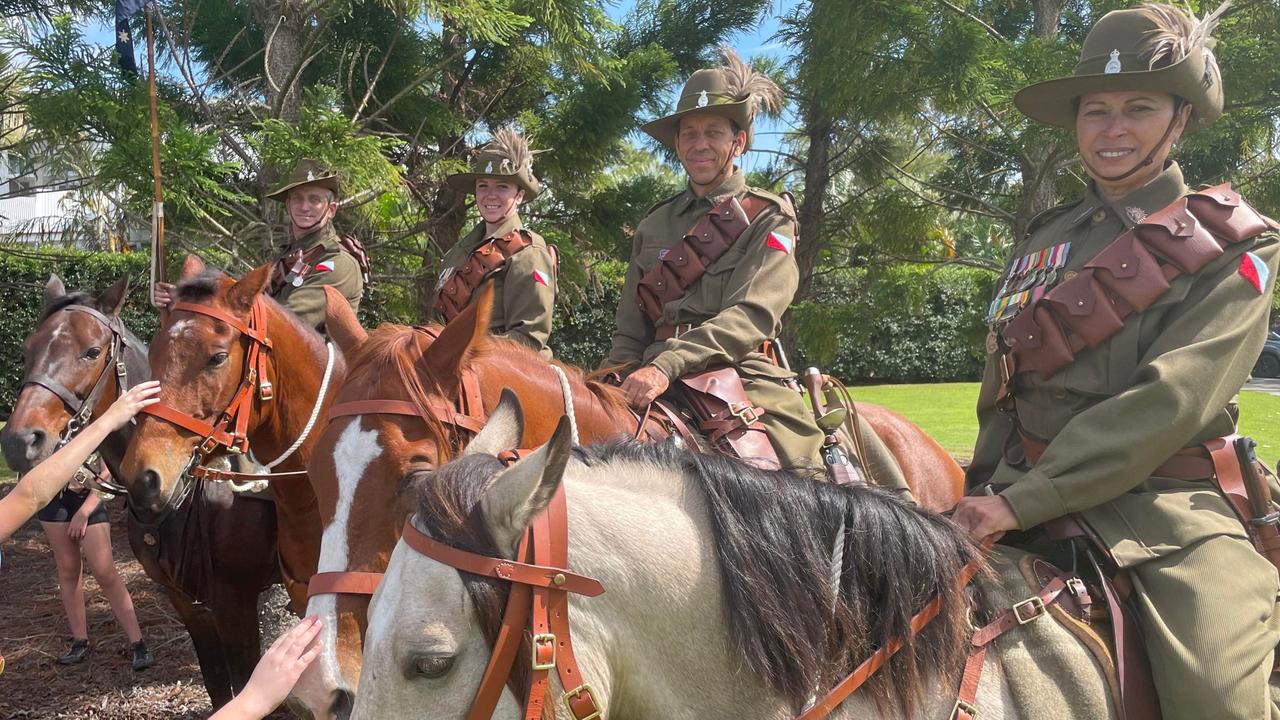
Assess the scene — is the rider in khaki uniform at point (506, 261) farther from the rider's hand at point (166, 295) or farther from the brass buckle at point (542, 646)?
the brass buckle at point (542, 646)

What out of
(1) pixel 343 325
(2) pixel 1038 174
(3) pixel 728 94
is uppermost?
(2) pixel 1038 174

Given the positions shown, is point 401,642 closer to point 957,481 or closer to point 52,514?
point 957,481

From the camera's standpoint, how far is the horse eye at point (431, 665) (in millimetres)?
1459

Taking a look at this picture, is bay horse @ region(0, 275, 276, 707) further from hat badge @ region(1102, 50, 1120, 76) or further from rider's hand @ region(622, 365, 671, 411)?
hat badge @ region(1102, 50, 1120, 76)

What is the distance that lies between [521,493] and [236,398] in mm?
2711

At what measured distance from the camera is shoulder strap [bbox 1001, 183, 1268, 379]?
6.72 ft

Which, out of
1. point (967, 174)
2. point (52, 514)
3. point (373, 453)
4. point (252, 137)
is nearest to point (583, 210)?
point (252, 137)

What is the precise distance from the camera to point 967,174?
11.0m

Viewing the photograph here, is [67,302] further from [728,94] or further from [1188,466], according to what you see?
[1188,466]

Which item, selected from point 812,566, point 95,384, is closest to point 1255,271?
point 812,566

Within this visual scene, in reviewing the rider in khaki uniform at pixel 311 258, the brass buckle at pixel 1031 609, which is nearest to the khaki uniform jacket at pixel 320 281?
the rider in khaki uniform at pixel 311 258

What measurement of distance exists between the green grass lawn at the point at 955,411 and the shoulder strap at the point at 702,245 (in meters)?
6.15

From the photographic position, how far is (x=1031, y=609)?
1.86 m

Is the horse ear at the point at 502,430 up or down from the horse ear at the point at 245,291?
down
